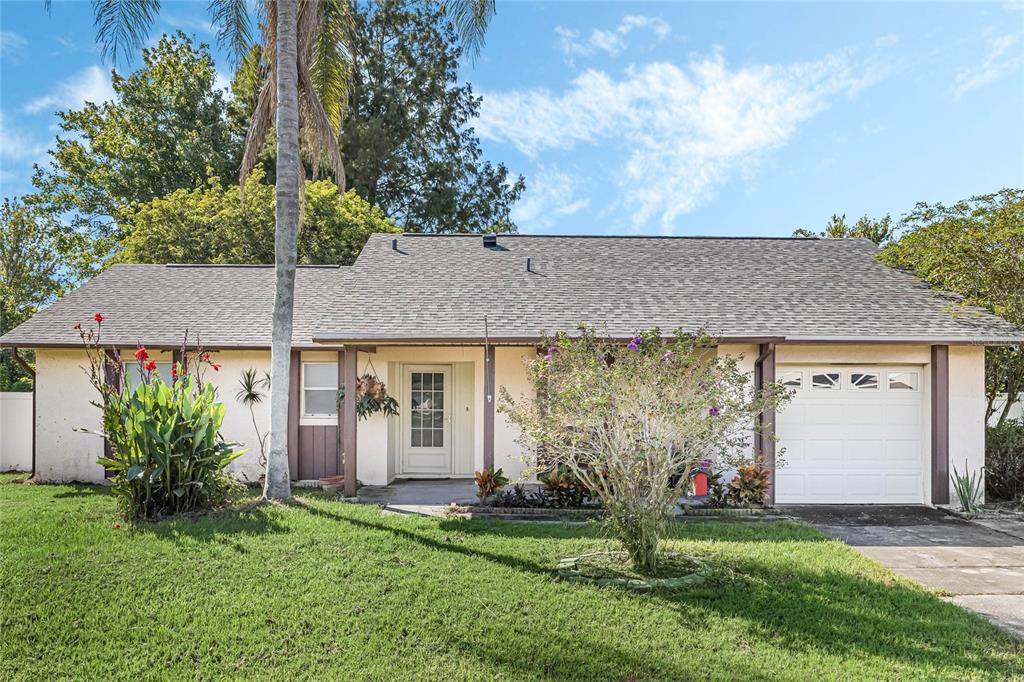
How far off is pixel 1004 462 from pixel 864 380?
8.33ft

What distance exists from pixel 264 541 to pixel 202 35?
88.6 ft

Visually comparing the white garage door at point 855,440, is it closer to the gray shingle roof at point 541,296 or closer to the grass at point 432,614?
the gray shingle roof at point 541,296

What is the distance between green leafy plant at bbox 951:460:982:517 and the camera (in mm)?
9005

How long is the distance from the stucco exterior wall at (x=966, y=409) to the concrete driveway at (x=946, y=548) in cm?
107

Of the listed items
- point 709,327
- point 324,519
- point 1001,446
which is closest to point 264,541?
point 324,519

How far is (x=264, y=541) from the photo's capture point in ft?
21.4

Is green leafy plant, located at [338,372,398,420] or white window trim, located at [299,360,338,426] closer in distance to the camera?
green leafy plant, located at [338,372,398,420]

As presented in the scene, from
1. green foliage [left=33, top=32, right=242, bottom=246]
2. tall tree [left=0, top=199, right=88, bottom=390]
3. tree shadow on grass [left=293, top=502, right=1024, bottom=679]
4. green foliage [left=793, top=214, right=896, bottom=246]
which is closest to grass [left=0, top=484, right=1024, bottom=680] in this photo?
tree shadow on grass [left=293, top=502, right=1024, bottom=679]

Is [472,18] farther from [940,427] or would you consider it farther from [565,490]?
[940,427]

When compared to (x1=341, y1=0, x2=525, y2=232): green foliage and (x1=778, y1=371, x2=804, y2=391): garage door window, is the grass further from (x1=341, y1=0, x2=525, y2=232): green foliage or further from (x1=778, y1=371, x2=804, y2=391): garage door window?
(x1=341, y1=0, x2=525, y2=232): green foliage

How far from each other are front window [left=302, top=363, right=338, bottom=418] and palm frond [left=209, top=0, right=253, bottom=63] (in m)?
5.38

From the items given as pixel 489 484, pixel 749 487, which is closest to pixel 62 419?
pixel 489 484

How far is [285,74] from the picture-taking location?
8.79 m

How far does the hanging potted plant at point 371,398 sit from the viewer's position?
10344 mm
